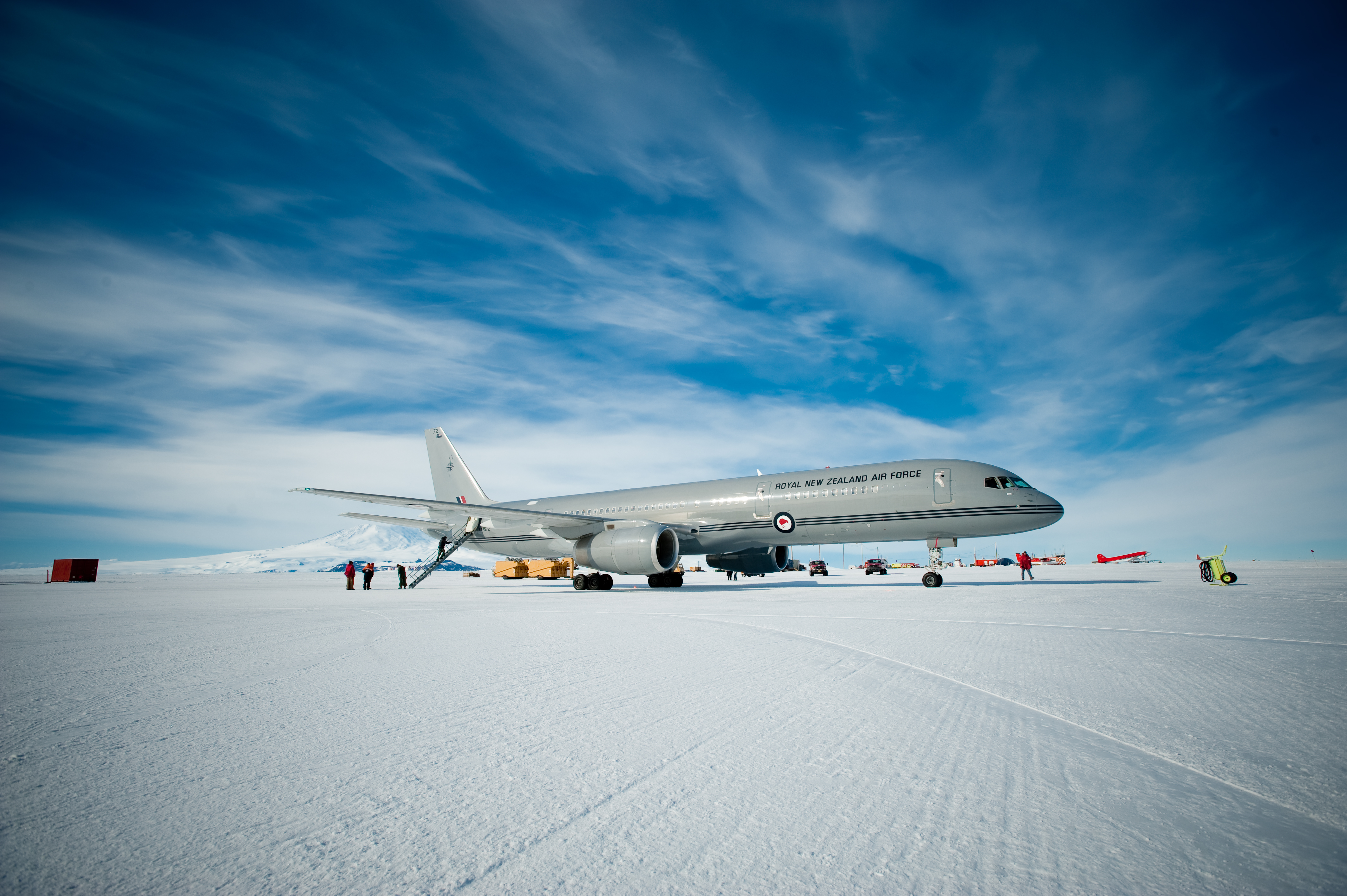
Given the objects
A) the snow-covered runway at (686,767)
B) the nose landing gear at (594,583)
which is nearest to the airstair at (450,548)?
the nose landing gear at (594,583)

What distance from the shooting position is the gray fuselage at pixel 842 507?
19031mm

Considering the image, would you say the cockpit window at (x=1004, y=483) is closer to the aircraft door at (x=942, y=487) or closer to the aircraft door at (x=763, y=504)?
the aircraft door at (x=942, y=487)

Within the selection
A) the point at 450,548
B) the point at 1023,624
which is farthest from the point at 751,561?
the point at 1023,624

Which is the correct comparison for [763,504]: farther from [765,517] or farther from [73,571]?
[73,571]

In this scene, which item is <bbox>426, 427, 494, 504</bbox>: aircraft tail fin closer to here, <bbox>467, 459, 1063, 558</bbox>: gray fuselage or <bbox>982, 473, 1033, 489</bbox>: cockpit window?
<bbox>467, 459, 1063, 558</bbox>: gray fuselage

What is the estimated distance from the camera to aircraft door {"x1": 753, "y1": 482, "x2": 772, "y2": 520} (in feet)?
71.8

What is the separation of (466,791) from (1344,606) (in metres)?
14.5

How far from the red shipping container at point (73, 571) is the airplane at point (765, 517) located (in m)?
24.3

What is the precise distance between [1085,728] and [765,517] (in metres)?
18.7

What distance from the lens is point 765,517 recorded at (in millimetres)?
21953

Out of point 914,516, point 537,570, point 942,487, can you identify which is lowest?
point 537,570

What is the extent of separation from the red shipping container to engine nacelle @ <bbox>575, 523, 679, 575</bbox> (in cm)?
3372

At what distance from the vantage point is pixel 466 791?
2.54 metres

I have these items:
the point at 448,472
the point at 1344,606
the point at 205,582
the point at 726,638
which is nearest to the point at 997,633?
the point at 726,638
